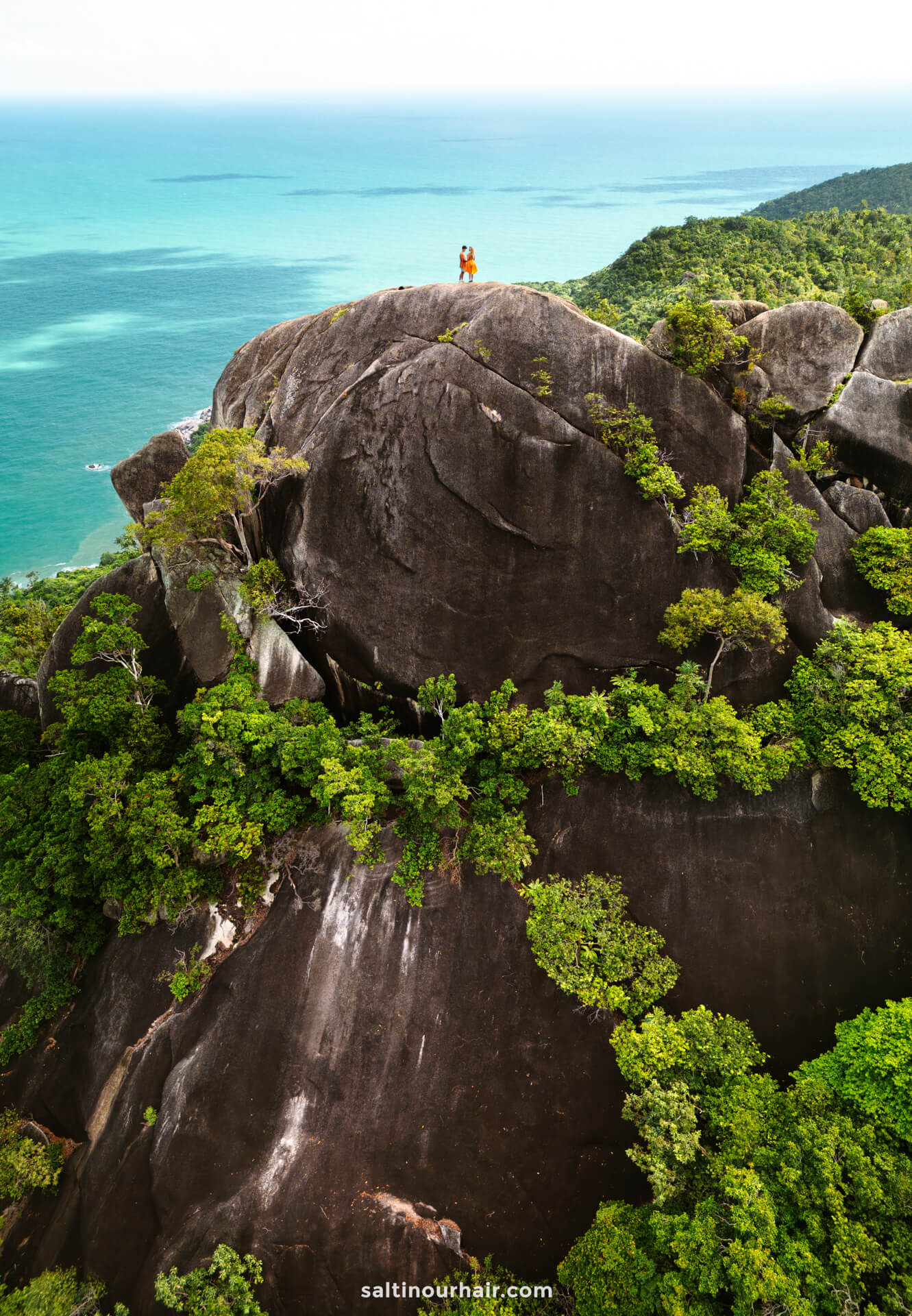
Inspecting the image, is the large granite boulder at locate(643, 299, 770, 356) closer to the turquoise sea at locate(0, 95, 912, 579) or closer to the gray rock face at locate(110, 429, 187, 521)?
the gray rock face at locate(110, 429, 187, 521)

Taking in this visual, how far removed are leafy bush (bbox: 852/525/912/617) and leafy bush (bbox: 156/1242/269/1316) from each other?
21.9 m

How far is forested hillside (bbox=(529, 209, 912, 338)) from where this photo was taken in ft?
99.1

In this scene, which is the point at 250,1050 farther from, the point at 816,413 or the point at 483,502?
the point at 816,413

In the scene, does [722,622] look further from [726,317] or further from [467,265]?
[467,265]

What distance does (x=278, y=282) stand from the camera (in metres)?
122

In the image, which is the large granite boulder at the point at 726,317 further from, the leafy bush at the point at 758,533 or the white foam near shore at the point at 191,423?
the white foam near shore at the point at 191,423

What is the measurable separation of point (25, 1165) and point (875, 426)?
29.0 m

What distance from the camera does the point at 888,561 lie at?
57.9 feet

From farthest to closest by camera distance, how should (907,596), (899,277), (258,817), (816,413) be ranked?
(899,277) → (816,413) → (907,596) → (258,817)

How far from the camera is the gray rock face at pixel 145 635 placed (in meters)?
18.7

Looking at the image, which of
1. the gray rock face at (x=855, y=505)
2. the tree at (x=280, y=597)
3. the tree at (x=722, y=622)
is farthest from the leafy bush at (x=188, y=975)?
the gray rock face at (x=855, y=505)

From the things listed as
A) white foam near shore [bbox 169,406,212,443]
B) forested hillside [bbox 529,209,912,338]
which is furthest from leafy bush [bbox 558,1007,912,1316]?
white foam near shore [bbox 169,406,212,443]

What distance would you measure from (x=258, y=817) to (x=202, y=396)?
87.3 m

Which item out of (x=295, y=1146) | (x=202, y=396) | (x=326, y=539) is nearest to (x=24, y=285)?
(x=202, y=396)
